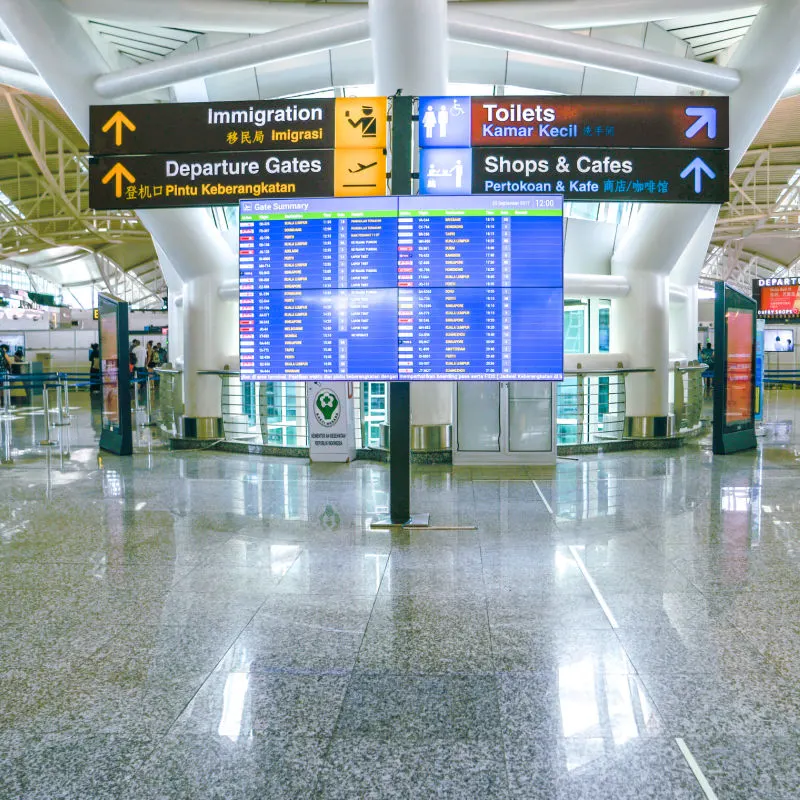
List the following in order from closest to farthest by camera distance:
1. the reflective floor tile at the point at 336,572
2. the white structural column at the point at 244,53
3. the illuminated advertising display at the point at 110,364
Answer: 1. the reflective floor tile at the point at 336,572
2. the white structural column at the point at 244,53
3. the illuminated advertising display at the point at 110,364

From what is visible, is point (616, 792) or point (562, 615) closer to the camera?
point (616, 792)

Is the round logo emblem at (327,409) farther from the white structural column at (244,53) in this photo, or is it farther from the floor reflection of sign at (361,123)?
the floor reflection of sign at (361,123)

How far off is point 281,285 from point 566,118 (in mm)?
2718

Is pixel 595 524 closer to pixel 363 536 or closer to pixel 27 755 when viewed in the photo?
pixel 363 536

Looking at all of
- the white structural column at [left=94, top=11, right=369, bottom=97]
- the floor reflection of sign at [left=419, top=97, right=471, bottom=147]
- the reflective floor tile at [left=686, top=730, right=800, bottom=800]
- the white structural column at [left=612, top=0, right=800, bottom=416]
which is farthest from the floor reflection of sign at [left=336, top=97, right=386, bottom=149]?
the white structural column at [left=612, top=0, right=800, bottom=416]

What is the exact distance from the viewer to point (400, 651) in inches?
151

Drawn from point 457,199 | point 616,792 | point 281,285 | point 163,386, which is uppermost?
point 457,199

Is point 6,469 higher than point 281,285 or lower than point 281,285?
lower

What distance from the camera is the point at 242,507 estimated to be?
25.4 feet

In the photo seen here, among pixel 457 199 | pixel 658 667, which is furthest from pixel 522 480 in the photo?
pixel 658 667

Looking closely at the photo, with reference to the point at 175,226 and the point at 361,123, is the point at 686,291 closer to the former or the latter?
the point at 175,226

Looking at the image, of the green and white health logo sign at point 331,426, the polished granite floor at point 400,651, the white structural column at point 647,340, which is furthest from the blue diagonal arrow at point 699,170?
the white structural column at point 647,340

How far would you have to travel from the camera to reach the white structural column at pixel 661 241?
9562 millimetres

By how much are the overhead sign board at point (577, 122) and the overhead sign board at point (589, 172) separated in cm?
7
